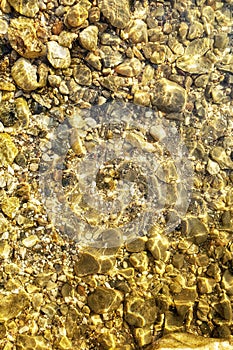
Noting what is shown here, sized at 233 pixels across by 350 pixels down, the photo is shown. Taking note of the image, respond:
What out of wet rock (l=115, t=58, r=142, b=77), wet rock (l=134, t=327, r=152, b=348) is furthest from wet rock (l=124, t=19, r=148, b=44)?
wet rock (l=134, t=327, r=152, b=348)

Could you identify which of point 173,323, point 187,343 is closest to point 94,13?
point 173,323

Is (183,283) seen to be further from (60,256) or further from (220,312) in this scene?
(60,256)

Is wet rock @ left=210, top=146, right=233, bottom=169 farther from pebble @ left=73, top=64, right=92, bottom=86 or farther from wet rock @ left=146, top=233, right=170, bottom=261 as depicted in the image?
pebble @ left=73, top=64, right=92, bottom=86

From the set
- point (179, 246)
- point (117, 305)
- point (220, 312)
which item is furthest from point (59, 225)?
point (220, 312)

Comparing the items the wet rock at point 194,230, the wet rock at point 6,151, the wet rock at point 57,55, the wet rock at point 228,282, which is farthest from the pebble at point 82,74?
the wet rock at point 228,282

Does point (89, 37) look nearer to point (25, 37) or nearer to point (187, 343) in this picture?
point (25, 37)

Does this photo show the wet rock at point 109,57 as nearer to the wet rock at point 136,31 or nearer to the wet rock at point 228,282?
the wet rock at point 136,31
